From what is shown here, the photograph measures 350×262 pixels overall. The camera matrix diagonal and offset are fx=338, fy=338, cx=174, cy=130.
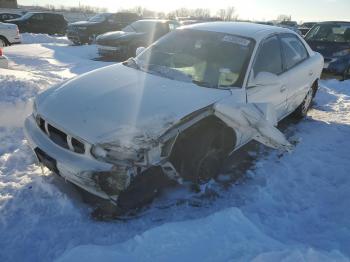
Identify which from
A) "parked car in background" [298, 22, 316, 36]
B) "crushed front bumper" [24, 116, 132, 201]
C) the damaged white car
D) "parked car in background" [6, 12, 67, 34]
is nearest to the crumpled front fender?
the damaged white car

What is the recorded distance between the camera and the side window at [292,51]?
187 inches

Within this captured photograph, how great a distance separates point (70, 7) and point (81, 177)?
270 ft

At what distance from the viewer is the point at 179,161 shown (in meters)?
3.22

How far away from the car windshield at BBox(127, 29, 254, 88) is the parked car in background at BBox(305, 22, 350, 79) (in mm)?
7115

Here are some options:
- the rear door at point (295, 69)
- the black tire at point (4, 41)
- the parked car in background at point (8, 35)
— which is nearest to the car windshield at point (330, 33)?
the rear door at point (295, 69)

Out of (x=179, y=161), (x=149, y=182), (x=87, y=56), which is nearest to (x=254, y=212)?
(x=179, y=161)

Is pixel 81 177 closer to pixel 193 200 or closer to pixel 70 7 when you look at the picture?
pixel 193 200

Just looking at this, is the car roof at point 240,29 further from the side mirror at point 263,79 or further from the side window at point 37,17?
the side window at point 37,17

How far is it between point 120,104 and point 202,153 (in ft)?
3.14

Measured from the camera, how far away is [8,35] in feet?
44.7

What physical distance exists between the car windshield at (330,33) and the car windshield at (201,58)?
25.6 feet

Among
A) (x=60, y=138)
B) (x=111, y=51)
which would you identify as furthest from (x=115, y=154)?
(x=111, y=51)

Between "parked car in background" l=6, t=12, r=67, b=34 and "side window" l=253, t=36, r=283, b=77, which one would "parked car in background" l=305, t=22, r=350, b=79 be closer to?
"side window" l=253, t=36, r=283, b=77

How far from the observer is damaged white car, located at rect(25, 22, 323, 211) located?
279 cm
